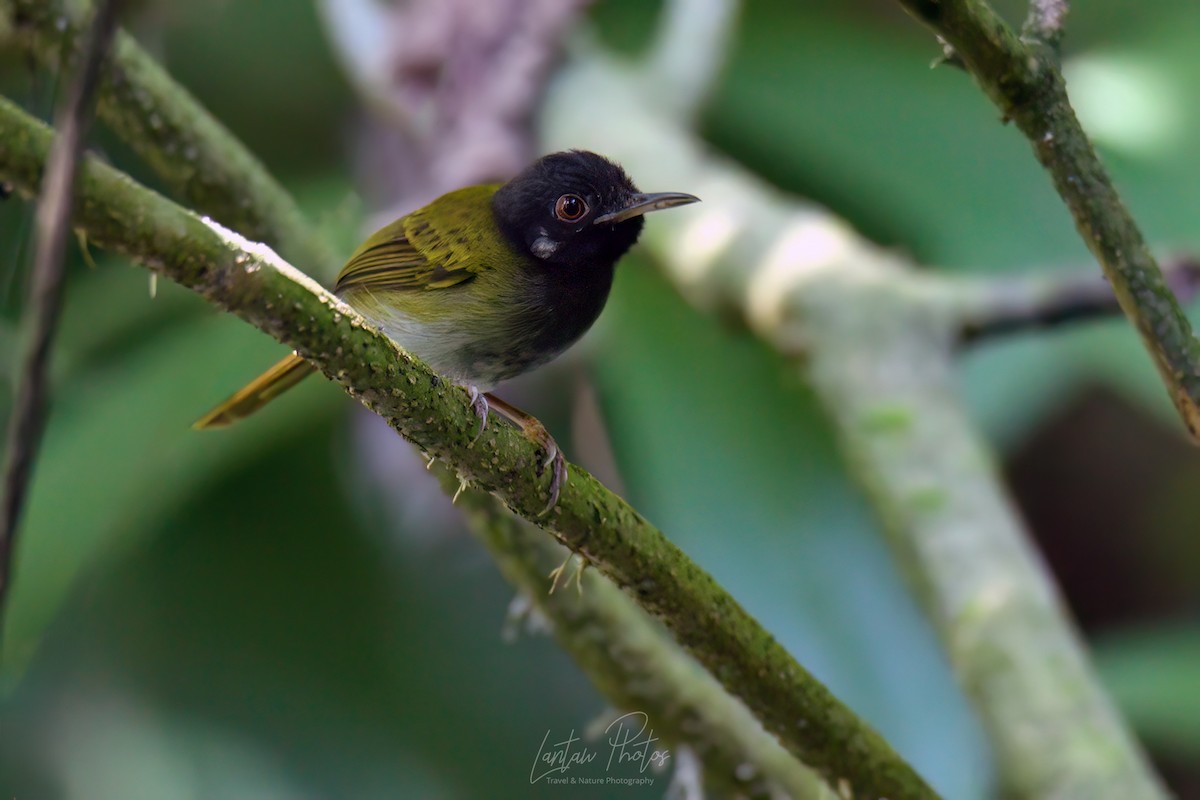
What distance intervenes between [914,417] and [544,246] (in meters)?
1.18

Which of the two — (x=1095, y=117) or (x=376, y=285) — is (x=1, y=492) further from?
(x=1095, y=117)

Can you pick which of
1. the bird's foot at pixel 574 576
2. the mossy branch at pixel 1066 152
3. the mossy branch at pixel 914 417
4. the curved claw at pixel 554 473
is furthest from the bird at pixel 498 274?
the mossy branch at pixel 914 417

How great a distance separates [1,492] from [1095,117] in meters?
4.00

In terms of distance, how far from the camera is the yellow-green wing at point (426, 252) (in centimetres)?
248

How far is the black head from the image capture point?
2.46 metres

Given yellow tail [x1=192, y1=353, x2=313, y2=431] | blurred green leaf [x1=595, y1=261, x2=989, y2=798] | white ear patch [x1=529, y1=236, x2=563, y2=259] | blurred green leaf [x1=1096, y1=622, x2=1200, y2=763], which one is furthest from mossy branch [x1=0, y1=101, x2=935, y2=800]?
blurred green leaf [x1=1096, y1=622, x2=1200, y2=763]

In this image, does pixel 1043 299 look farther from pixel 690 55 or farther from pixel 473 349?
pixel 690 55

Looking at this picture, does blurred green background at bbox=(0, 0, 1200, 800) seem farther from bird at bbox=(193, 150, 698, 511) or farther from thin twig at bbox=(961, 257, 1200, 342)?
bird at bbox=(193, 150, 698, 511)

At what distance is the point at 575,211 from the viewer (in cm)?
248

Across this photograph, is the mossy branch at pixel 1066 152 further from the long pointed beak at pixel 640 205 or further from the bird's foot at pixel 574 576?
the long pointed beak at pixel 640 205

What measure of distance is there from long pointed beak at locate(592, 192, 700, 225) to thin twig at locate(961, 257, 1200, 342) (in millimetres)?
1112

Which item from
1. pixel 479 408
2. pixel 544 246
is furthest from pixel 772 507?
pixel 479 408

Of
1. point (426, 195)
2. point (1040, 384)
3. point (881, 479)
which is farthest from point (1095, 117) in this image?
point (426, 195)

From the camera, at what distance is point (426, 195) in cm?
456
